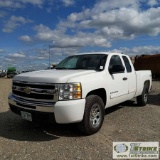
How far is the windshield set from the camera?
21.4 feet

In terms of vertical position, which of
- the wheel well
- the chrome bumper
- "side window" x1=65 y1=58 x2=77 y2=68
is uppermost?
"side window" x1=65 y1=58 x2=77 y2=68

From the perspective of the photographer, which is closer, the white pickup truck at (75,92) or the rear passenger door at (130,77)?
the white pickup truck at (75,92)

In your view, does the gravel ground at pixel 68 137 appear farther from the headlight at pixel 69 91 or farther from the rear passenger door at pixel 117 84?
the headlight at pixel 69 91

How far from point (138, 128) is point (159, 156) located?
5.75 ft

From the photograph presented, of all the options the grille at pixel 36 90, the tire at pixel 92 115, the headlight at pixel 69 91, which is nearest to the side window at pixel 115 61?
the tire at pixel 92 115

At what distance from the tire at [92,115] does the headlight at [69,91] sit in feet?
1.28

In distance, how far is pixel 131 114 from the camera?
7816 mm

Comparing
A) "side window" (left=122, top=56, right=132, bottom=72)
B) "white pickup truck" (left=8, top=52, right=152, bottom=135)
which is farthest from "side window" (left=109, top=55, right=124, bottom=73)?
"side window" (left=122, top=56, right=132, bottom=72)

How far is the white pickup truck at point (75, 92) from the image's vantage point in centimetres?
513

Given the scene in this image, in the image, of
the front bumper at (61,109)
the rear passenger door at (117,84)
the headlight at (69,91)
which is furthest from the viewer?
the rear passenger door at (117,84)

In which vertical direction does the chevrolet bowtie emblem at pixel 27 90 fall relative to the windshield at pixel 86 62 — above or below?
below

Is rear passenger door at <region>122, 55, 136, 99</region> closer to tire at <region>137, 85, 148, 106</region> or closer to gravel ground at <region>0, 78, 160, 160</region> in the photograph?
gravel ground at <region>0, 78, 160, 160</region>

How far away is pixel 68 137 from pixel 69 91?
111 cm

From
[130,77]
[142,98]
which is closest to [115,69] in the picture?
[130,77]
